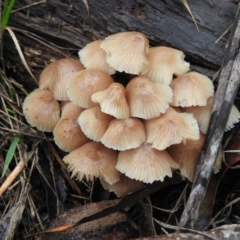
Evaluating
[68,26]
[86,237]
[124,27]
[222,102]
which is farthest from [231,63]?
[86,237]

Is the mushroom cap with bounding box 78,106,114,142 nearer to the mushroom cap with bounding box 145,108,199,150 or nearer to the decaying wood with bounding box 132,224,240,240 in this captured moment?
the mushroom cap with bounding box 145,108,199,150

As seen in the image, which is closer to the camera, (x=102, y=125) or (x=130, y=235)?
(x=102, y=125)

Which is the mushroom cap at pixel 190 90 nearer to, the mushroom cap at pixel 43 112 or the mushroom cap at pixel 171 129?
the mushroom cap at pixel 171 129

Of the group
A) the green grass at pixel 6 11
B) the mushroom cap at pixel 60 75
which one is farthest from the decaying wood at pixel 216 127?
the green grass at pixel 6 11

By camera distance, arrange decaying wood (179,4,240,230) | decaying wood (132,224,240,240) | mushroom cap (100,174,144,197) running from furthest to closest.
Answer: mushroom cap (100,174,144,197), decaying wood (179,4,240,230), decaying wood (132,224,240,240)

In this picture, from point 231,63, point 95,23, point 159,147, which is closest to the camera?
point 159,147

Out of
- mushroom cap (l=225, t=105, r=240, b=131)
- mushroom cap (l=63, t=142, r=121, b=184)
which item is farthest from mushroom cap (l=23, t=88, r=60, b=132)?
mushroom cap (l=225, t=105, r=240, b=131)

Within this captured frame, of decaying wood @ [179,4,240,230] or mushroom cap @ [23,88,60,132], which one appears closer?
decaying wood @ [179,4,240,230]

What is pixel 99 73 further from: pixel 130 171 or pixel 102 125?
pixel 130 171
